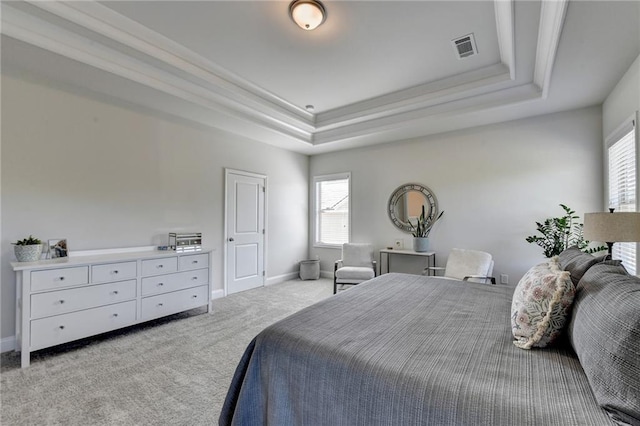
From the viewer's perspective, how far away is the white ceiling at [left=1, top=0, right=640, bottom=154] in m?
2.34

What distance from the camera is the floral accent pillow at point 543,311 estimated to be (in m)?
1.32

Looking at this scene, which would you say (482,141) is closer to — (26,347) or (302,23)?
(302,23)

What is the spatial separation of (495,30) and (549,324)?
2.61 metres

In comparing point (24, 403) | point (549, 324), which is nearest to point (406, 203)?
point (549, 324)

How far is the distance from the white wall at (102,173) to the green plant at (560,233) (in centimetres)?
442

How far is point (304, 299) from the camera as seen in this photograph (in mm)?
4484

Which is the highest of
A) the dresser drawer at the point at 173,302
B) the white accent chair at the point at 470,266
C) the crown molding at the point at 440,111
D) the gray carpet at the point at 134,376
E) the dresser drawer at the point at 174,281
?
the crown molding at the point at 440,111

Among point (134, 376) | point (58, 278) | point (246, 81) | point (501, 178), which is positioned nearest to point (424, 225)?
point (501, 178)

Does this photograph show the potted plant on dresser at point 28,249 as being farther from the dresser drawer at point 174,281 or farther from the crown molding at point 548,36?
the crown molding at point 548,36

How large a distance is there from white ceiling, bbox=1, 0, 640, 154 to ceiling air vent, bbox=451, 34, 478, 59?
0.07 metres

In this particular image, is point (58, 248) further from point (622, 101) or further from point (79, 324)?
point (622, 101)

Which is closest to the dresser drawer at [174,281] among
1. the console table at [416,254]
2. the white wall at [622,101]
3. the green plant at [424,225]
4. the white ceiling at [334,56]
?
the white ceiling at [334,56]

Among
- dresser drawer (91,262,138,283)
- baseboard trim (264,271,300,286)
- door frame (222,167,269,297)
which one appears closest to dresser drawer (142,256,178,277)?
Answer: dresser drawer (91,262,138,283)

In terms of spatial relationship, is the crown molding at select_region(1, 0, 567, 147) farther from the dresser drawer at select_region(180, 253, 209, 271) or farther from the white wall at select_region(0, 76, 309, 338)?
the dresser drawer at select_region(180, 253, 209, 271)
